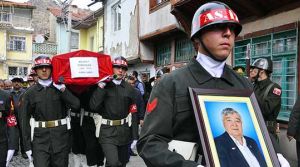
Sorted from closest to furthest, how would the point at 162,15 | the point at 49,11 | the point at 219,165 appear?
the point at 219,165 < the point at 162,15 < the point at 49,11

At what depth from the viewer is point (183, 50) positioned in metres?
16.0

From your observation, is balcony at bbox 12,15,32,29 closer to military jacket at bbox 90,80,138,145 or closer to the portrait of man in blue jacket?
military jacket at bbox 90,80,138,145

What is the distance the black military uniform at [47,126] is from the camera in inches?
238

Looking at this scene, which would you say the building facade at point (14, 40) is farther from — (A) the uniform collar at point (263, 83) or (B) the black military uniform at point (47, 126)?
(A) the uniform collar at point (263, 83)

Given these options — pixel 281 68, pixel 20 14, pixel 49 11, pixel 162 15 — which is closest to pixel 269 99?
pixel 281 68

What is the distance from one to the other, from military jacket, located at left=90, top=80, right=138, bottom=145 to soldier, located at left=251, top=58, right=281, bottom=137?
2157 mm

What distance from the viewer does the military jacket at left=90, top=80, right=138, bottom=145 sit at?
691cm

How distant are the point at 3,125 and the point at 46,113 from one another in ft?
3.58

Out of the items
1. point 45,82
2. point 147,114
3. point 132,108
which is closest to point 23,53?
point 132,108

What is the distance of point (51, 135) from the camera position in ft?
20.1

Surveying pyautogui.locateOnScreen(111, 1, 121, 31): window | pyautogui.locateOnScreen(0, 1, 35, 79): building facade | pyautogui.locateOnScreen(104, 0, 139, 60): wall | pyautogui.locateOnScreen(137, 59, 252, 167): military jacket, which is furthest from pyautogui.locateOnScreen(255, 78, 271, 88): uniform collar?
pyautogui.locateOnScreen(0, 1, 35, 79): building facade

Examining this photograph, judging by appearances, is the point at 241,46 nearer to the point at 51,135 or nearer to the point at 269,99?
the point at 269,99

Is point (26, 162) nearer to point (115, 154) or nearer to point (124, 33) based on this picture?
point (115, 154)

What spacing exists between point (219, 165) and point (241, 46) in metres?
9.34
